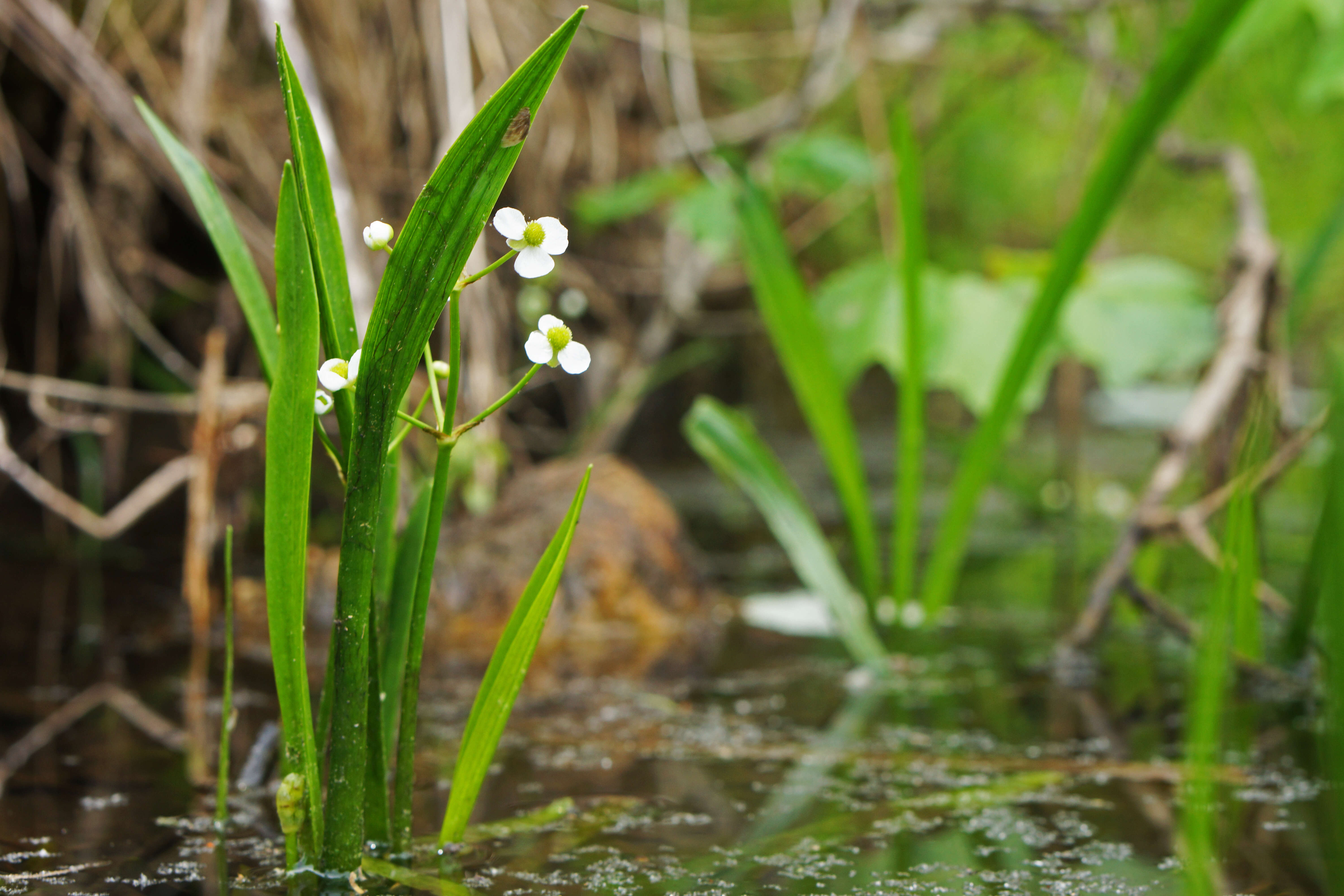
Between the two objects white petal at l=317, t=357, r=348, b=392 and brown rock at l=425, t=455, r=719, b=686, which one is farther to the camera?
brown rock at l=425, t=455, r=719, b=686

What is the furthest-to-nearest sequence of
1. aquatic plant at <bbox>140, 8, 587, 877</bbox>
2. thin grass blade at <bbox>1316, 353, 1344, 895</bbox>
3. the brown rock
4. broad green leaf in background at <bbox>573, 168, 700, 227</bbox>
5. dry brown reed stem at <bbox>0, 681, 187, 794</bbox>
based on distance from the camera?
broad green leaf in background at <bbox>573, 168, 700, 227</bbox>, the brown rock, dry brown reed stem at <bbox>0, 681, 187, 794</bbox>, aquatic plant at <bbox>140, 8, 587, 877</bbox>, thin grass blade at <bbox>1316, 353, 1344, 895</bbox>

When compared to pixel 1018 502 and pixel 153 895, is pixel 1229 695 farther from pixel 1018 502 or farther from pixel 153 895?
pixel 1018 502

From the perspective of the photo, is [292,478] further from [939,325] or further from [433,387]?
[939,325]

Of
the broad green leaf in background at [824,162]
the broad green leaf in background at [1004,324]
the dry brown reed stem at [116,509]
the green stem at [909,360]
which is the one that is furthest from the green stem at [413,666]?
the broad green leaf in background at [824,162]

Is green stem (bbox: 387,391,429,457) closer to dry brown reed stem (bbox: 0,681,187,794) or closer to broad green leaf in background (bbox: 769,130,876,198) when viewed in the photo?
dry brown reed stem (bbox: 0,681,187,794)

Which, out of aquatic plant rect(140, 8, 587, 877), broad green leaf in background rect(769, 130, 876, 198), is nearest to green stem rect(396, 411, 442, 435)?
aquatic plant rect(140, 8, 587, 877)

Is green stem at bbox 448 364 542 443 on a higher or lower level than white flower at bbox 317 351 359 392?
lower

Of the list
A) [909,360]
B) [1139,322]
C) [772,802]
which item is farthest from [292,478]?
[1139,322]
